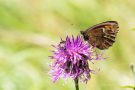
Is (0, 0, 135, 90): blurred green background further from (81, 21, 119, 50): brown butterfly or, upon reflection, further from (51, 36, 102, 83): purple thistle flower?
(51, 36, 102, 83): purple thistle flower

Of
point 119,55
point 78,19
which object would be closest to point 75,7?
point 78,19

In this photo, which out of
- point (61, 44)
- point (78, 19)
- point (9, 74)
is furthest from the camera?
point (78, 19)

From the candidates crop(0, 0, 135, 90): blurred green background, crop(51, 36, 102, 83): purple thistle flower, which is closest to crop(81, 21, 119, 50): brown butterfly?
crop(51, 36, 102, 83): purple thistle flower

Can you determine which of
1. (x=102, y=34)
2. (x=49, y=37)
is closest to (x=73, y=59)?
(x=102, y=34)

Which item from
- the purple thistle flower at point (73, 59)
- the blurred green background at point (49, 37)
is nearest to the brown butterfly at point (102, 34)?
the purple thistle flower at point (73, 59)

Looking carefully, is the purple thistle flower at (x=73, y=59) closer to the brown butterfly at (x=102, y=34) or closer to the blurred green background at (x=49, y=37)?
the brown butterfly at (x=102, y=34)

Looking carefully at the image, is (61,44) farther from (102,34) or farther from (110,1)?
(110,1)
